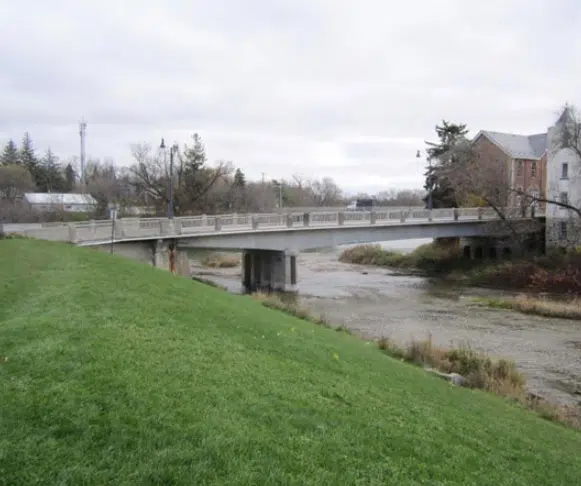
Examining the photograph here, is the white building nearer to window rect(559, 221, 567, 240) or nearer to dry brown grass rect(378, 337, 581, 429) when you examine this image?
window rect(559, 221, 567, 240)

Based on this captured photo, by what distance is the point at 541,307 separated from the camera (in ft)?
93.1

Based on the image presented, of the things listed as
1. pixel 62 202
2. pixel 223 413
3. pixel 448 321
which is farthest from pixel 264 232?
pixel 62 202

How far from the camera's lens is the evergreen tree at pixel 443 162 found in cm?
5872

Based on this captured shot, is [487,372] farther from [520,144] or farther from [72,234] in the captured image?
[520,144]

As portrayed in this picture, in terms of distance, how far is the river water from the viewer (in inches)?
695

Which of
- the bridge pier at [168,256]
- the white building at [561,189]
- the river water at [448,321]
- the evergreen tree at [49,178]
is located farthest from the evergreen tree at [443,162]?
the evergreen tree at [49,178]

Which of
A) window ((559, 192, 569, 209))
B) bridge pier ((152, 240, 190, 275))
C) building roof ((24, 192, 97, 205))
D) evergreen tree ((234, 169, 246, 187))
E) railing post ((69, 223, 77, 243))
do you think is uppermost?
→ evergreen tree ((234, 169, 246, 187))

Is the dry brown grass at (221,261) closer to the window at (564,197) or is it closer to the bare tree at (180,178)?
the bare tree at (180,178)

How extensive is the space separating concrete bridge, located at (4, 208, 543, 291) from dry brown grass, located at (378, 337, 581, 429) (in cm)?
1599

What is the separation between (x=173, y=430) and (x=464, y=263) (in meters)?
47.9

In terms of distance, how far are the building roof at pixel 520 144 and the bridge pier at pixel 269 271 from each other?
1369 inches

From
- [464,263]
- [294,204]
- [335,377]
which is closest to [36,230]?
[335,377]

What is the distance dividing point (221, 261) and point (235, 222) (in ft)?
70.7

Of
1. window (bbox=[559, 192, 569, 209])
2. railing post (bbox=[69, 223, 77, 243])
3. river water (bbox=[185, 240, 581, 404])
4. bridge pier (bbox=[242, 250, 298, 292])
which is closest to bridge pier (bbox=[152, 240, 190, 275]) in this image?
railing post (bbox=[69, 223, 77, 243])
